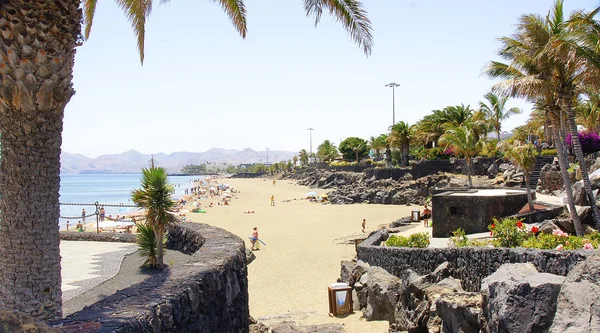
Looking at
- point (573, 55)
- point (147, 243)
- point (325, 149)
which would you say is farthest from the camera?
point (325, 149)

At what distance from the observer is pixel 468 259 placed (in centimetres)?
1056

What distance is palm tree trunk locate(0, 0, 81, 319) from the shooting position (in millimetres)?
5125

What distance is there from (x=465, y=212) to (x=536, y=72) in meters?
4.63

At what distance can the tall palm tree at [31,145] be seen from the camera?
16.8 ft

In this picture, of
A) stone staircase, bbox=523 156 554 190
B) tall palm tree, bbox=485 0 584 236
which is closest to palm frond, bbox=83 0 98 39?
tall palm tree, bbox=485 0 584 236

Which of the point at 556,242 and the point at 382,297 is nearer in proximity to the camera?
the point at 556,242

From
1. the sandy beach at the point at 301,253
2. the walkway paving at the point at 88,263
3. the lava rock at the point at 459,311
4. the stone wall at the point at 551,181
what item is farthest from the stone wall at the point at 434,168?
the lava rock at the point at 459,311

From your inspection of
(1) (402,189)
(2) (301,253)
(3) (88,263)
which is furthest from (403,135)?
(3) (88,263)

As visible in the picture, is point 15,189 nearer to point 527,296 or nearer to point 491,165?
point 527,296

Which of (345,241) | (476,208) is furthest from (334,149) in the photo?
(476,208)

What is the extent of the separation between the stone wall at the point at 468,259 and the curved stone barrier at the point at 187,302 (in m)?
5.08

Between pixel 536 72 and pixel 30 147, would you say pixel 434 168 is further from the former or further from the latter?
pixel 30 147

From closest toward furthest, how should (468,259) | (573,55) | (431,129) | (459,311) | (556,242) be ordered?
1. (459,311)
2. (556,242)
3. (468,259)
4. (573,55)
5. (431,129)

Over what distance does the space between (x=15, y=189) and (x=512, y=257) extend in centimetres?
816
